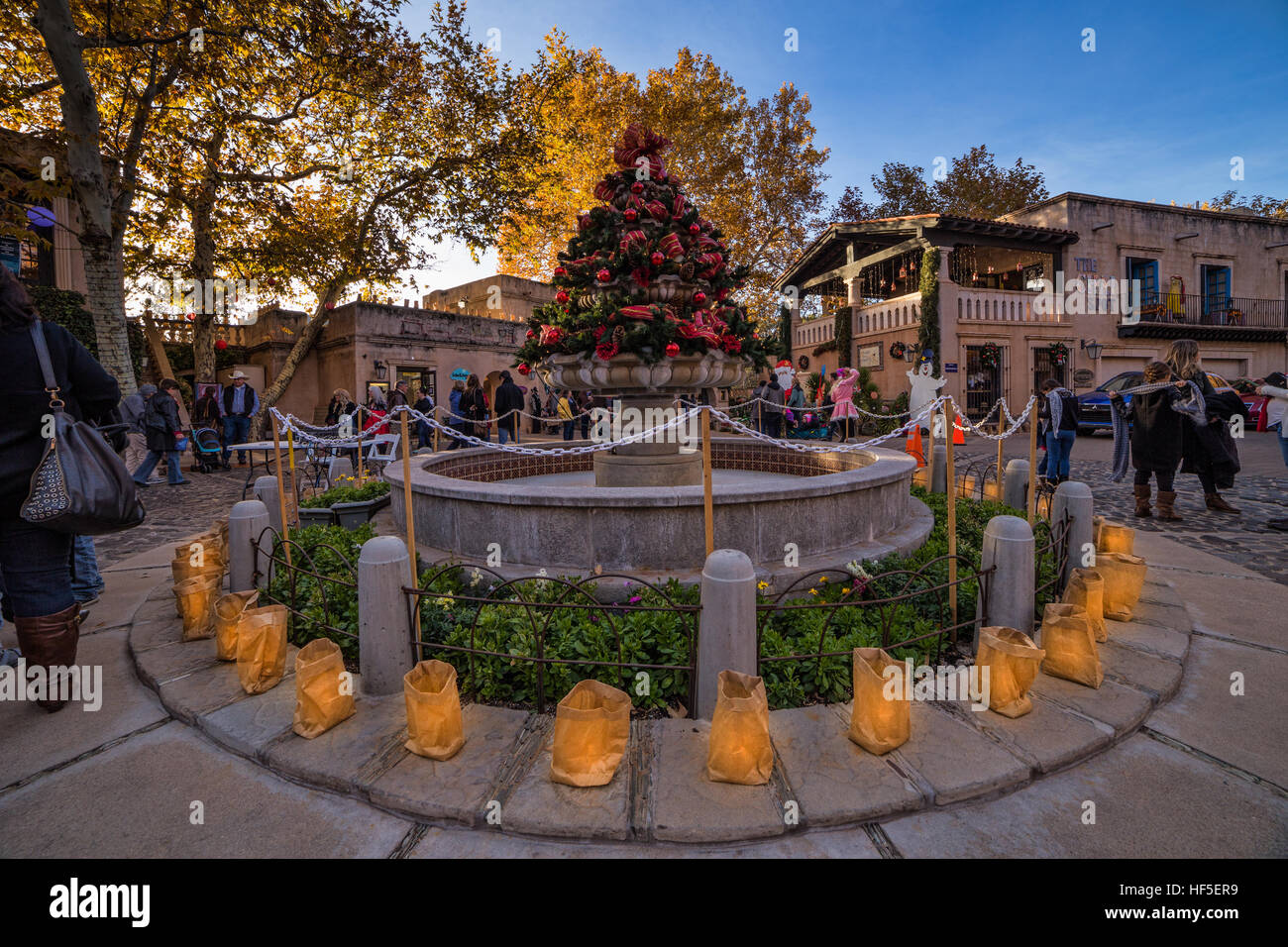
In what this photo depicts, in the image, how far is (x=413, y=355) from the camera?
76.0ft

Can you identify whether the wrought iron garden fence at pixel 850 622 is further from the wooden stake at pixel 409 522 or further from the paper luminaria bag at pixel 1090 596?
the wooden stake at pixel 409 522

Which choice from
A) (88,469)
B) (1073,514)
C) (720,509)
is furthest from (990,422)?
(88,469)

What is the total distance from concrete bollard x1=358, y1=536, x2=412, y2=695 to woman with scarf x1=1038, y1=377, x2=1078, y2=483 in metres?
8.66

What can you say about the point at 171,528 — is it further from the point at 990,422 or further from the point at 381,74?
the point at 990,422

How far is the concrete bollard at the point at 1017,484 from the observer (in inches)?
257

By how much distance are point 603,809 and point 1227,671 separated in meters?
3.51

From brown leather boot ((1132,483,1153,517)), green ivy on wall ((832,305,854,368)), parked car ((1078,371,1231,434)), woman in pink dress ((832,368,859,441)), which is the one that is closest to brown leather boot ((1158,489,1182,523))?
brown leather boot ((1132,483,1153,517))

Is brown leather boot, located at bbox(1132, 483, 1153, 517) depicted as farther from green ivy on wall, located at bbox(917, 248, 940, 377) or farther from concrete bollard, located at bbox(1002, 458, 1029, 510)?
green ivy on wall, located at bbox(917, 248, 940, 377)

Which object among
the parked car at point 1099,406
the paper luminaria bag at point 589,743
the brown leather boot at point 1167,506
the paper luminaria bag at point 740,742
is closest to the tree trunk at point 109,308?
the paper luminaria bag at point 589,743

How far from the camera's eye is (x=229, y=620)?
11.2 ft

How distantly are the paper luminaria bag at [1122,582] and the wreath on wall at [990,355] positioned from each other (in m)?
19.5

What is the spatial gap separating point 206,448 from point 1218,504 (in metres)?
17.5

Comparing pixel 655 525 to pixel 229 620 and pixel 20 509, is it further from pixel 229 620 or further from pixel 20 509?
pixel 20 509

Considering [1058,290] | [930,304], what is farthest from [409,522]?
[1058,290]
